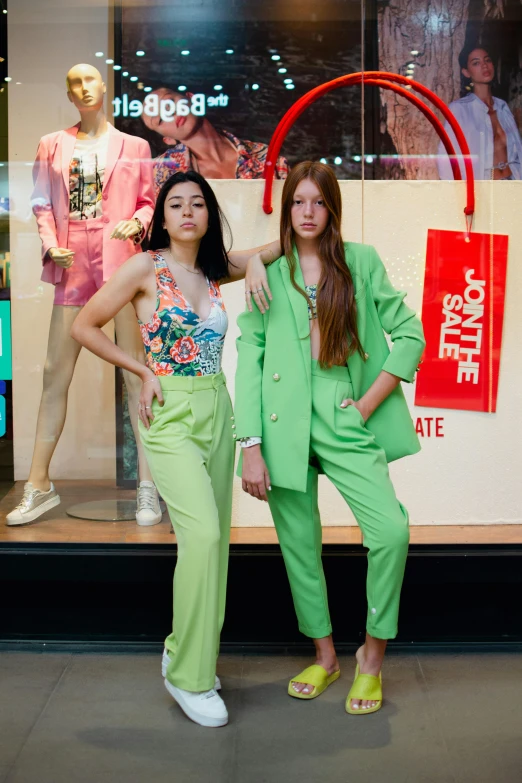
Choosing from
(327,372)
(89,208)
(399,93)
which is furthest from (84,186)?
(327,372)

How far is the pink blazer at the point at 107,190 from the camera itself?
3.86 metres

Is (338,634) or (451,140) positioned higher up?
(451,140)

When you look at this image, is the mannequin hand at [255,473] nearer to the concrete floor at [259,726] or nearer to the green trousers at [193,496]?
the green trousers at [193,496]

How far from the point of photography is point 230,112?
4.04m

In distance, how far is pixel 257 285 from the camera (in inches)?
119

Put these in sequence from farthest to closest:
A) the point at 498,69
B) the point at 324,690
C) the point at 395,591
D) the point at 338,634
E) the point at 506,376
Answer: the point at 498,69 < the point at 506,376 < the point at 338,634 < the point at 324,690 < the point at 395,591

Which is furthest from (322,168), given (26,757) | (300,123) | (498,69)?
(26,757)

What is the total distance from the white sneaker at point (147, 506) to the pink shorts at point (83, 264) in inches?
30.6

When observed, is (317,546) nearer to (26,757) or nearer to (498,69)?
(26,757)

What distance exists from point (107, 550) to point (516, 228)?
196cm

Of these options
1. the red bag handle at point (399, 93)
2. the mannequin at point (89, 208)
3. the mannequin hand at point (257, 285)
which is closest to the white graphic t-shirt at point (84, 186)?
the mannequin at point (89, 208)

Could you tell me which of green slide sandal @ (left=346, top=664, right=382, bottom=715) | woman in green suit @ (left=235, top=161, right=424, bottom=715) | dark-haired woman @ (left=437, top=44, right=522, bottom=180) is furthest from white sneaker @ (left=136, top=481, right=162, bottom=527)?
dark-haired woman @ (left=437, top=44, right=522, bottom=180)

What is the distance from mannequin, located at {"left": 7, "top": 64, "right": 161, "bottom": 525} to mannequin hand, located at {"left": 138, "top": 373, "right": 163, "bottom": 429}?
36.4 inches

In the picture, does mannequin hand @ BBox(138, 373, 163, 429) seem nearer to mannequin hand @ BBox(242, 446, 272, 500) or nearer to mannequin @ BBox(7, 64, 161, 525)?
mannequin hand @ BBox(242, 446, 272, 500)
